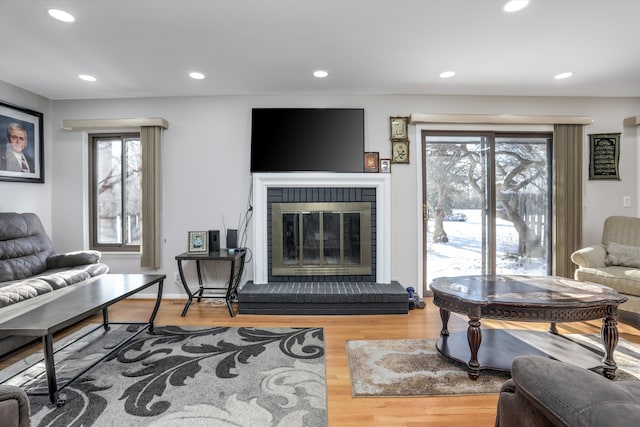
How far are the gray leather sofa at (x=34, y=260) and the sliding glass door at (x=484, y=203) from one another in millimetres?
3732

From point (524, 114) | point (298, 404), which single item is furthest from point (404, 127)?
point (298, 404)

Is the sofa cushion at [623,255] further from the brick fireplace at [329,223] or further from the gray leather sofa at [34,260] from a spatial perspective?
the gray leather sofa at [34,260]

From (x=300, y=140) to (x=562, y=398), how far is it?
3217mm

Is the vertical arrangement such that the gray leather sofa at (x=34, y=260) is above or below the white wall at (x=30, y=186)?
below

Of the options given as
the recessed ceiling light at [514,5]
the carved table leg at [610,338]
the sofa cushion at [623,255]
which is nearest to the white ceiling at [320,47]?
the recessed ceiling light at [514,5]

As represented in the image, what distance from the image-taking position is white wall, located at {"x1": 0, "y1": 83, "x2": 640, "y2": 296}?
12.1 ft

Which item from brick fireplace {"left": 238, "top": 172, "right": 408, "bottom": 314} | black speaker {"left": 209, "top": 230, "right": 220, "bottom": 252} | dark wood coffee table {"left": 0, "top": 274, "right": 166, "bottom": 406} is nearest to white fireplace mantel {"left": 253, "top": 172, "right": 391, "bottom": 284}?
brick fireplace {"left": 238, "top": 172, "right": 408, "bottom": 314}

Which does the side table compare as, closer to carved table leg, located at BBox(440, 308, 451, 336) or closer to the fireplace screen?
the fireplace screen

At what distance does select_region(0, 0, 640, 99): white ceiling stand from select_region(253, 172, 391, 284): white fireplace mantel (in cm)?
101

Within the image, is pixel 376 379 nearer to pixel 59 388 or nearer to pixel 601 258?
pixel 59 388

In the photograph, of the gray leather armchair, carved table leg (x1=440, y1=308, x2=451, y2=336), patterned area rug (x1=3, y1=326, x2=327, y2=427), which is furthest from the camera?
carved table leg (x1=440, y1=308, x2=451, y2=336)

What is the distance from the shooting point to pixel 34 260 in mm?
3033

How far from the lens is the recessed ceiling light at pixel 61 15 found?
2053 mm

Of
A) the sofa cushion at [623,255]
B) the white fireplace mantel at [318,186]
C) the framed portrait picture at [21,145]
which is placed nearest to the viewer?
the sofa cushion at [623,255]
